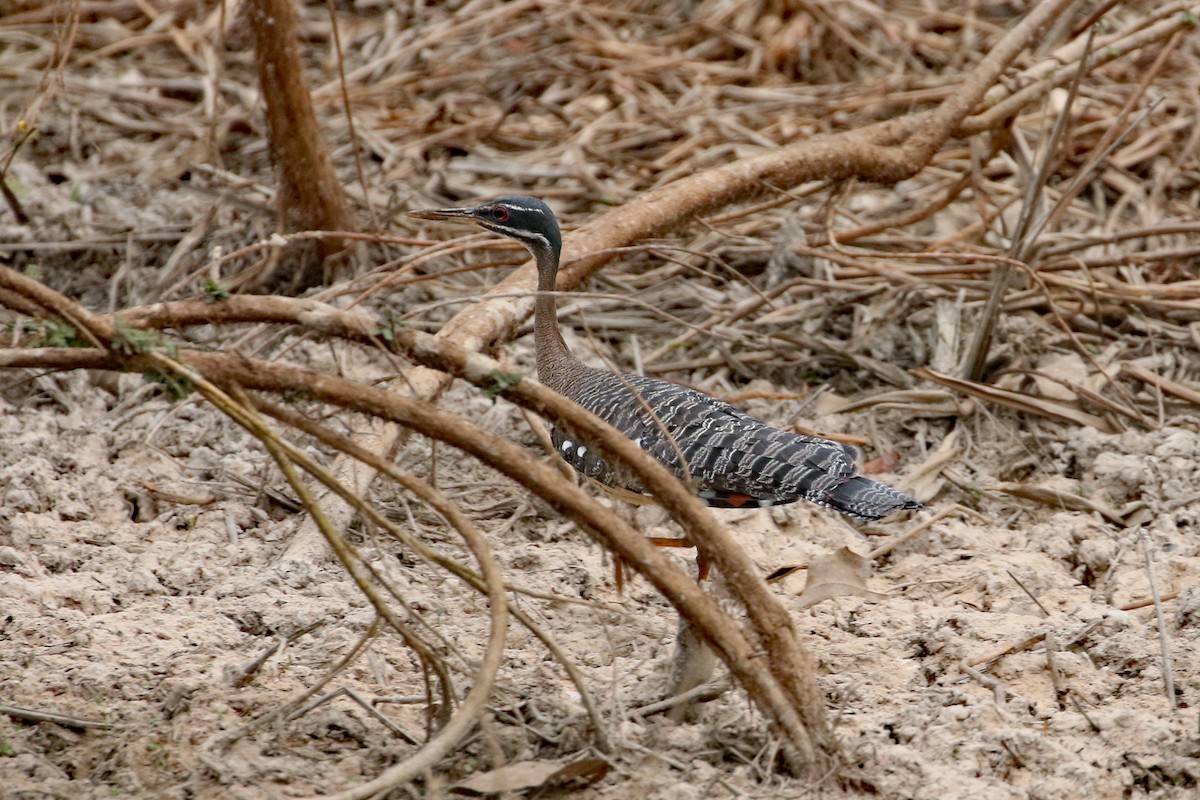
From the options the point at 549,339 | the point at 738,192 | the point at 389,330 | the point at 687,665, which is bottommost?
the point at 687,665

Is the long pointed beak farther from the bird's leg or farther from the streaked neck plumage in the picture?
the bird's leg

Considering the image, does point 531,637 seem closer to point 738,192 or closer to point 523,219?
point 523,219

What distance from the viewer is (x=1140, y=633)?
429 cm

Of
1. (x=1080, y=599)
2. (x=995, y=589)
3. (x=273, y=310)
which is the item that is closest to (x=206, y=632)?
(x=273, y=310)

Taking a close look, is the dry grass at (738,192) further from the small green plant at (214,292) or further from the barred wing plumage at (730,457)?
the small green plant at (214,292)

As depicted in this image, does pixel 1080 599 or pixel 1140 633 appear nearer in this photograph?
pixel 1140 633

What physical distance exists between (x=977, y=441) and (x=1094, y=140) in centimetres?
336

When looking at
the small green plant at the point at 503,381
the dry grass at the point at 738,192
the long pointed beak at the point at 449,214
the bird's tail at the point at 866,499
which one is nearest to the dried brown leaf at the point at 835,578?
the bird's tail at the point at 866,499

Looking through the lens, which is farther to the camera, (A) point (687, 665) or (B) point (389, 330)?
(A) point (687, 665)

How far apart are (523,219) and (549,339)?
1.71ft

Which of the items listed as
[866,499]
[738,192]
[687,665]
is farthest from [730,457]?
[738,192]

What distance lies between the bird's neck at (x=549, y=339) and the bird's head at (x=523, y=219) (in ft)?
0.17

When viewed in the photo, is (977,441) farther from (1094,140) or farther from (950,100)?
(1094,140)

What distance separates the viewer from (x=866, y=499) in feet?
13.5
